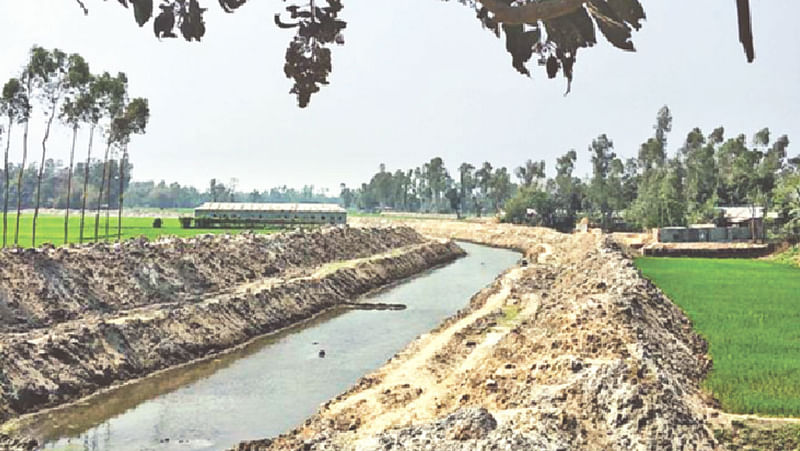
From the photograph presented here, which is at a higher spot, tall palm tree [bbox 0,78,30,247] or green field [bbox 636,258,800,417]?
tall palm tree [bbox 0,78,30,247]

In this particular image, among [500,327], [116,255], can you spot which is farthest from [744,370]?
[116,255]

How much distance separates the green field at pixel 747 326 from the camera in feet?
43.5

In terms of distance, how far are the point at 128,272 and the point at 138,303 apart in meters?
2.09

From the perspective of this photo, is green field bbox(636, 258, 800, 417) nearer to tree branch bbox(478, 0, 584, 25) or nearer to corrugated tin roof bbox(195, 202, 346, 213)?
tree branch bbox(478, 0, 584, 25)

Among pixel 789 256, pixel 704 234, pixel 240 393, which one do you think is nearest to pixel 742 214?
pixel 704 234

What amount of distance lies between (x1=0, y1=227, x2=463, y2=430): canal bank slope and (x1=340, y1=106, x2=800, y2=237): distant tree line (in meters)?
32.9

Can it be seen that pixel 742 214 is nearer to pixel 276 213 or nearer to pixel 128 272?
pixel 276 213

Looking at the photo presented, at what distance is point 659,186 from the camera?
290 ft

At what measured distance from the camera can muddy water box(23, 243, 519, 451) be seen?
1588 cm

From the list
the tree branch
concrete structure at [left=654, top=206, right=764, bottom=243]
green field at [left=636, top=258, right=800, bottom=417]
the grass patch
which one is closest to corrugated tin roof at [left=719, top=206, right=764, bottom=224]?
concrete structure at [left=654, top=206, right=764, bottom=243]

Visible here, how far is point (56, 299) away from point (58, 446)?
10489 mm

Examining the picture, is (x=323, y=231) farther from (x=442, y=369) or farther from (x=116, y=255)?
(x=442, y=369)

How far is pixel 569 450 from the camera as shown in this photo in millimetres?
9180

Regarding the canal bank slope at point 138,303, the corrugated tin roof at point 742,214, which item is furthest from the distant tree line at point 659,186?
the canal bank slope at point 138,303
